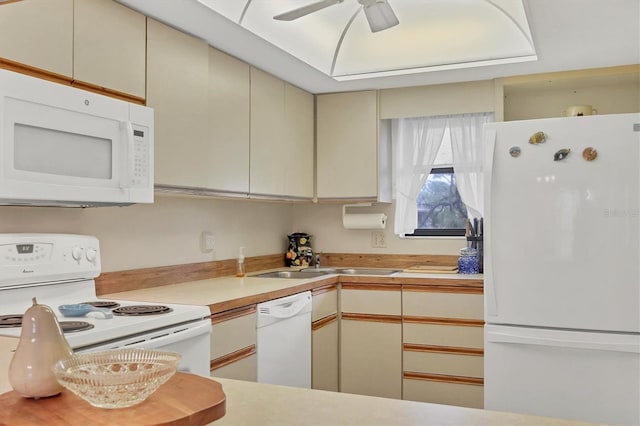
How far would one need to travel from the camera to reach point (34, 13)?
1981mm

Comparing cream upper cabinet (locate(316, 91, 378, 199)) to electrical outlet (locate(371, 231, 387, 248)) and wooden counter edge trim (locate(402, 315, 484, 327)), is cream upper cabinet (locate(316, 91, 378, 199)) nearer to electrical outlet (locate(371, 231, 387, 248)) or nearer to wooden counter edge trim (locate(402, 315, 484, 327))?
electrical outlet (locate(371, 231, 387, 248))

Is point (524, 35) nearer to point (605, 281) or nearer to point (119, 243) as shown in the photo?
point (605, 281)

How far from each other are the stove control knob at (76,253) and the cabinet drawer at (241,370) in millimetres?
707

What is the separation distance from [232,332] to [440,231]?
209 centimetres

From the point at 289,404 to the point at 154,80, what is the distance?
5.82 ft

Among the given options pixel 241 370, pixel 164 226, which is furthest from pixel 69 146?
pixel 241 370

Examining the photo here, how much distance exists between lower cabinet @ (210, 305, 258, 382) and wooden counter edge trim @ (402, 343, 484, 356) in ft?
3.83

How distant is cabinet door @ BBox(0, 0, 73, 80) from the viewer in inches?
74.5

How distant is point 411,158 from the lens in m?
4.15

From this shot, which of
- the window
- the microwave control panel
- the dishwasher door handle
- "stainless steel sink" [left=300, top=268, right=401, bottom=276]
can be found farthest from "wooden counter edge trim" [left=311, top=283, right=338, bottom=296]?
the microwave control panel

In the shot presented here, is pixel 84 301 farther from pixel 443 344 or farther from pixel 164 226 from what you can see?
pixel 443 344

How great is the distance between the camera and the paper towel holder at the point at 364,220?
4125 mm

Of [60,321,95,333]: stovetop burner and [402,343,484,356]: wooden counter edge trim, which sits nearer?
[60,321,95,333]: stovetop burner

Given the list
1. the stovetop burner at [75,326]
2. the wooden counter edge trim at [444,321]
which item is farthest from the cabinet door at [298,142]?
the stovetop burner at [75,326]
